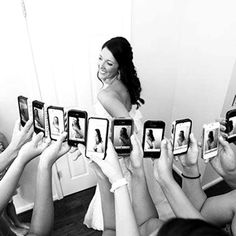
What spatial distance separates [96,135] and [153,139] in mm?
276

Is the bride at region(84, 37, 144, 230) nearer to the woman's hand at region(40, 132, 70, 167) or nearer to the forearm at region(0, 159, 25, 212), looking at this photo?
the woman's hand at region(40, 132, 70, 167)

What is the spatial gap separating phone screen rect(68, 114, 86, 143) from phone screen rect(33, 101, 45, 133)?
0.53ft

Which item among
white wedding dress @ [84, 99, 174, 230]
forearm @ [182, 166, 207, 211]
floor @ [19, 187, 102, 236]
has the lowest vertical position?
floor @ [19, 187, 102, 236]

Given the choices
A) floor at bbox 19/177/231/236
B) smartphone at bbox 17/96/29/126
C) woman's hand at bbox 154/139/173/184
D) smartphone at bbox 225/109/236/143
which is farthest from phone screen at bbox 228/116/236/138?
floor at bbox 19/177/231/236

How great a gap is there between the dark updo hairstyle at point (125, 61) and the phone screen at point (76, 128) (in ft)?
2.07

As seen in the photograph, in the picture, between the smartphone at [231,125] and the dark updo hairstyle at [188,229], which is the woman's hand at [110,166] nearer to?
the dark updo hairstyle at [188,229]

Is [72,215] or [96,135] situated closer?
[96,135]

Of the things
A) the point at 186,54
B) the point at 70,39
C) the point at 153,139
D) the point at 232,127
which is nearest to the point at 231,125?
the point at 232,127

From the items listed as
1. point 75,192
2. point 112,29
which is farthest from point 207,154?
point 75,192

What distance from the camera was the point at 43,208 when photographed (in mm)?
829

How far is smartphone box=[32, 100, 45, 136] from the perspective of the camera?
1136 mm

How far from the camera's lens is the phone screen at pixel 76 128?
1.08 m

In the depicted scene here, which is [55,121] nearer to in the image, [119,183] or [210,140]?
[119,183]

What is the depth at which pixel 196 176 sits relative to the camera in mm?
1019
